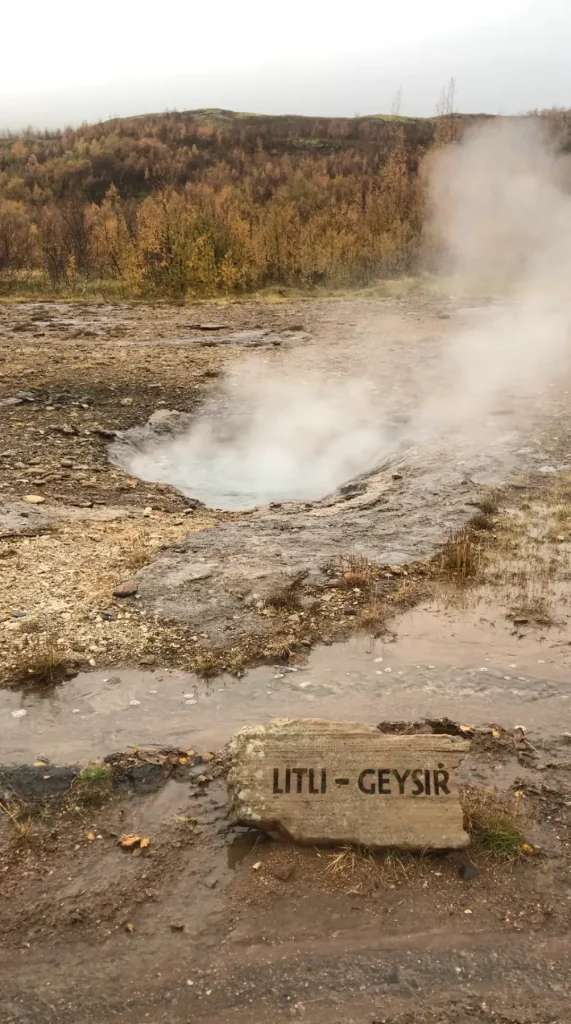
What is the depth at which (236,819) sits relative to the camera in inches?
134

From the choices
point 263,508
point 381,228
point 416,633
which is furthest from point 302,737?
point 381,228

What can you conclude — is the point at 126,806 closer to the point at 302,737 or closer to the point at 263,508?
the point at 302,737

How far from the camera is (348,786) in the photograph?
3.40 metres

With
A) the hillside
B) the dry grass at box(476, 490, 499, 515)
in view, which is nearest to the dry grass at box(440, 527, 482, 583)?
the dry grass at box(476, 490, 499, 515)

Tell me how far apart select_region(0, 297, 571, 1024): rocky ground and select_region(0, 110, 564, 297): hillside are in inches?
445

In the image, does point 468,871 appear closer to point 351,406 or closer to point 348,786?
point 348,786

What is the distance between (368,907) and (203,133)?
47.9 metres

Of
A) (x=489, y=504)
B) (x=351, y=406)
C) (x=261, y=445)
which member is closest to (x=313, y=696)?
(x=489, y=504)

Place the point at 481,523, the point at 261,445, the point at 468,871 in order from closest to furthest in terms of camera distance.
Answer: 1. the point at 468,871
2. the point at 481,523
3. the point at 261,445

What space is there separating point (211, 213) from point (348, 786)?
20847mm

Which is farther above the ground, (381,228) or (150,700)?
(381,228)

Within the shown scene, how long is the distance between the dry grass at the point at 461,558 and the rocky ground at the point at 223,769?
0.7 inches

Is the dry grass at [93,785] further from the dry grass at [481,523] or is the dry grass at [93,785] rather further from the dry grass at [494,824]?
the dry grass at [481,523]

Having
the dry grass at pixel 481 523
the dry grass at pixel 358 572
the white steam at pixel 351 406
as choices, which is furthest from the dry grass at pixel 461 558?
the white steam at pixel 351 406
